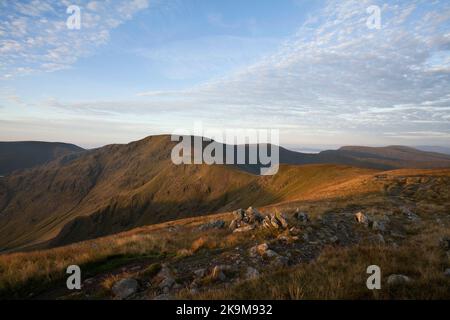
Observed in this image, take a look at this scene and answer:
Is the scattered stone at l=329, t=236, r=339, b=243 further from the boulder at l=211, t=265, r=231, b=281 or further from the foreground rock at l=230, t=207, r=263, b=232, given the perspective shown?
the boulder at l=211, t=265, r=231, b=281

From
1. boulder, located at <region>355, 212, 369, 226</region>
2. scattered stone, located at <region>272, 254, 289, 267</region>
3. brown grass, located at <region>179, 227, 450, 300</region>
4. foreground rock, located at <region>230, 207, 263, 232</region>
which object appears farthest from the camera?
foreground rock, located at <region>230, 207, 263, 232</region>

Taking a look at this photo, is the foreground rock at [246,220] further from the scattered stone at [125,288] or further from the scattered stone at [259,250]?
the scattered stone at [125,288]

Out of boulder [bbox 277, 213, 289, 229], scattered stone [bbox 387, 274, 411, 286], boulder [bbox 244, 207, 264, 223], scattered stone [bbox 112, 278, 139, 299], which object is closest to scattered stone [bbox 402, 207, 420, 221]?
boulder [bbox 277, 213, 289, 229]

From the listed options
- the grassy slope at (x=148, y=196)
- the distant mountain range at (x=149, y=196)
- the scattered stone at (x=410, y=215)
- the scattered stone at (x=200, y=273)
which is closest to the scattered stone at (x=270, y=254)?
the scattered stone at (x=200, y=273)

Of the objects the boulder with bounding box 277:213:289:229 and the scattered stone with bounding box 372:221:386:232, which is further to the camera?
the scattered stone with bounding box 372:221:386:232

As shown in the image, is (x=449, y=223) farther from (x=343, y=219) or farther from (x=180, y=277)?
(x=180, y=277)

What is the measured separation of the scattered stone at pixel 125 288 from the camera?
306 inches

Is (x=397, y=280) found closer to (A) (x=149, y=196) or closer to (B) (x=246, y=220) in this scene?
(B) (x=246, y=220)

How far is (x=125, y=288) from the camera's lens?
26.2 feet

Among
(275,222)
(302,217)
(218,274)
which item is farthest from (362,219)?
(218,274)

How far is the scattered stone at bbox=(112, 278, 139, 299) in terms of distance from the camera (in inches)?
306

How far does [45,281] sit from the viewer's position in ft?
30.9
